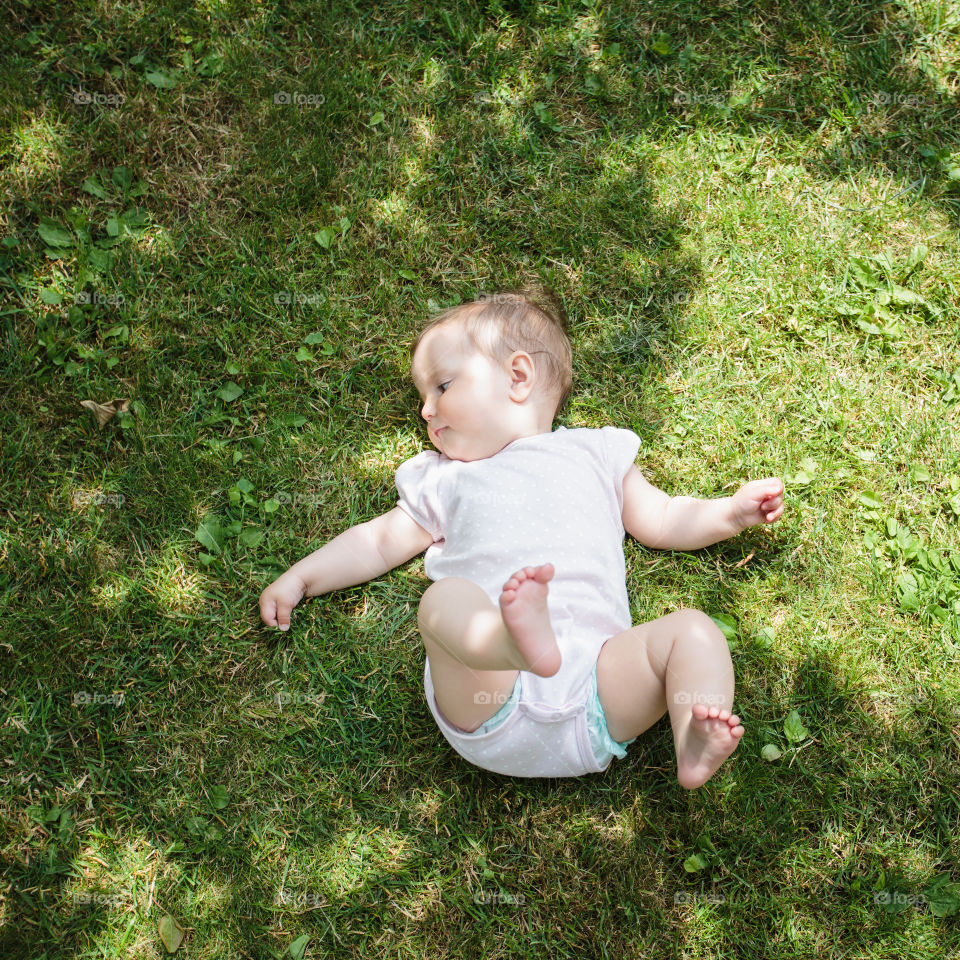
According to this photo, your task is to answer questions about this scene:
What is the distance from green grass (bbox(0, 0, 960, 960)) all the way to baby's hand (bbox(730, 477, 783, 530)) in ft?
0.83

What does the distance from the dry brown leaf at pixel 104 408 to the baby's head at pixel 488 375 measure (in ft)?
4.27

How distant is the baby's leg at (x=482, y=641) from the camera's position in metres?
2.30

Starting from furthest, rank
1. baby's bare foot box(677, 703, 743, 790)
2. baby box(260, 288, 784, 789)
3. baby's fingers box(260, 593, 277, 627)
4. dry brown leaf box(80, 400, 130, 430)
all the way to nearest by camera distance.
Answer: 1. dry brown leaf box(80, 400, 130, 430)
2. baby's fingers box(260, 593, 277, 627)
3. baby box(260, 288, 784, 789)
4. baby's bare foot box(677, 703, 743, 790)

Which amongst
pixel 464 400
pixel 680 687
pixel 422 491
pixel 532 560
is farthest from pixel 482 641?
pixel 464 400

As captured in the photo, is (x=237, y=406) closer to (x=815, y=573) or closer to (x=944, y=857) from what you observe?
(x=815, y=573)

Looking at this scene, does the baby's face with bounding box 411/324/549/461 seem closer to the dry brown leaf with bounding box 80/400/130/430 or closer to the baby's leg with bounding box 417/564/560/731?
the baby's leg with bounding box 417/564/560/731

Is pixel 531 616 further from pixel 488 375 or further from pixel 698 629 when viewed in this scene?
pixel 488 375

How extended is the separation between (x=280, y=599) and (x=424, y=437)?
0.91m

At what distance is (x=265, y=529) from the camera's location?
11.1 ft

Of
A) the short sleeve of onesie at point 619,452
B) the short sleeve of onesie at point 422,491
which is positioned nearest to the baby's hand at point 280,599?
the short sleeve of onesie at point 422,491

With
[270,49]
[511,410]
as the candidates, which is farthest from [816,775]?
[270,49]

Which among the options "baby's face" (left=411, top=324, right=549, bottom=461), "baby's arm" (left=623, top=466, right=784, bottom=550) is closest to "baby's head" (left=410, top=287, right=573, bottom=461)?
"baby's face" (left=411, top=324, right=549, bottom=461)

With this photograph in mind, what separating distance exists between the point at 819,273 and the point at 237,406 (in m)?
2.64

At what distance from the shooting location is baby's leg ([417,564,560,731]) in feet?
7.56
